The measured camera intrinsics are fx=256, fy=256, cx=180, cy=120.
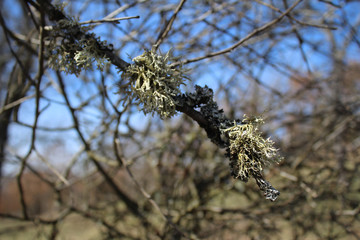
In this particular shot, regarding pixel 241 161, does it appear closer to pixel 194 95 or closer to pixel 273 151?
pixel 273 151

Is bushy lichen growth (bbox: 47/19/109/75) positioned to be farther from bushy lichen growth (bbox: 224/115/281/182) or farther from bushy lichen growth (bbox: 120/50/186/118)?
bushy lichen growth (bbox: 224/115/281/182)

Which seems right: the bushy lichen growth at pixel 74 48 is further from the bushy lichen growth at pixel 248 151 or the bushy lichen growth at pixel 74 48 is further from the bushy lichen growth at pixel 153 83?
the bushy lichen growth at pixel 248 151

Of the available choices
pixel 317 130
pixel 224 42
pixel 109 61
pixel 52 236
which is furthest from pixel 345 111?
pixel 52 236

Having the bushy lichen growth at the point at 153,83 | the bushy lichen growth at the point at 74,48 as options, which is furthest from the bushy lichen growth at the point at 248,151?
the bushy lichen growth at the point at 74,48

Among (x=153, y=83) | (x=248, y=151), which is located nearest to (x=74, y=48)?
(x=153, y=83)

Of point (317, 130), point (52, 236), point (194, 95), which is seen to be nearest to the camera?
point (194, 95)

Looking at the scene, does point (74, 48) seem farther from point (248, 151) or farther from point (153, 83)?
point (248, 151)

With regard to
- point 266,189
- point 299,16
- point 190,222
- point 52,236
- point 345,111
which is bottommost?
point 52,236
